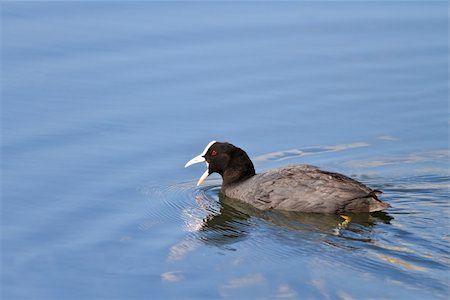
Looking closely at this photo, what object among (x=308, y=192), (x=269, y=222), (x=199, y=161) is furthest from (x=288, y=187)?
(x=199, y=161)

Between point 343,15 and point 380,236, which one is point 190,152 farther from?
point 343,15

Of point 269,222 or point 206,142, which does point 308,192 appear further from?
point 206,142

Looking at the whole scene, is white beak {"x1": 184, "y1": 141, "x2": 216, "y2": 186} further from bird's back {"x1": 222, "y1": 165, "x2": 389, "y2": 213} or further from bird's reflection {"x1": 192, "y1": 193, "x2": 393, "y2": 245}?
bird's back {"x1": 222, "y1": 165, "x2": 389, "y2": 213}

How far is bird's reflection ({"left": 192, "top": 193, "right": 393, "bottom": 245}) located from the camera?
10.5m

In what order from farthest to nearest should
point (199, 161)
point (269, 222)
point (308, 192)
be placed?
point (199, 161)
point (308, 192)
point (269, 222)

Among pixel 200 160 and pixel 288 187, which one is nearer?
pixel 288 187

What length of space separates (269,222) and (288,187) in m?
0.56

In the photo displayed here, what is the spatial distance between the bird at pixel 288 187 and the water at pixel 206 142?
0.15m

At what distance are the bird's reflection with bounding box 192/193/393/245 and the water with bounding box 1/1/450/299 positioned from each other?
A: 0.03 m

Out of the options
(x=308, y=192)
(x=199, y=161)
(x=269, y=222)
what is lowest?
(x=269, y=222)

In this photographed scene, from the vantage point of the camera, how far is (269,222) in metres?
10.9

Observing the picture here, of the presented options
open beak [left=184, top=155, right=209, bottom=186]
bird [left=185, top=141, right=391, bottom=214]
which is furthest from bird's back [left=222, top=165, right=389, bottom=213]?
open beak [left=184, top=155, right=209, bottom=186]

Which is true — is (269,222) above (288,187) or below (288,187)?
below

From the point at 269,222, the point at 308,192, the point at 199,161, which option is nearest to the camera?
the point at 269,222
